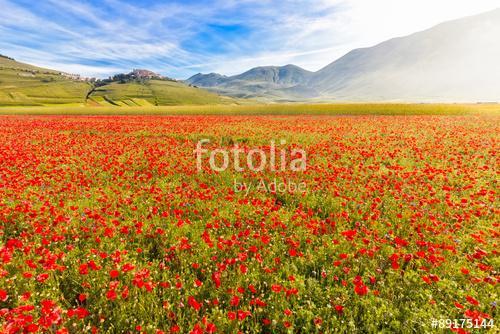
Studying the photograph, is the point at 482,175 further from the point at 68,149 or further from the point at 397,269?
the point at 68,149

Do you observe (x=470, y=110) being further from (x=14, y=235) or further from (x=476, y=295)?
(x=14, y=235)

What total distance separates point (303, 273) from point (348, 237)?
147cm

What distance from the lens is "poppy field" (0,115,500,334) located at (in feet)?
12.1

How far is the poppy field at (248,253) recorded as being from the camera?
145 inches

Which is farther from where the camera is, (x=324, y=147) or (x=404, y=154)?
(x=324, y=147)

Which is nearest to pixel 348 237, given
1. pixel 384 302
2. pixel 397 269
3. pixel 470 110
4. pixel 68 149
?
pixel 397 269

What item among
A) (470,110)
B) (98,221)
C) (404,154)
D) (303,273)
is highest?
(470,110)

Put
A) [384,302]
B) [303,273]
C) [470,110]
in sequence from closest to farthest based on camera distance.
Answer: [384,302]
[303,273]
[470,110]

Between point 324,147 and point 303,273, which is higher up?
point 324,147

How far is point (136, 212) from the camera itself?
6.68 metres

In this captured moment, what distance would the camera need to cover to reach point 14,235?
5.79m

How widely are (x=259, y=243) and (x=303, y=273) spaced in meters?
1.07

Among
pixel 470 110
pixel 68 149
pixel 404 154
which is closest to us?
pixel 404 154

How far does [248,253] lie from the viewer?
5.25m
